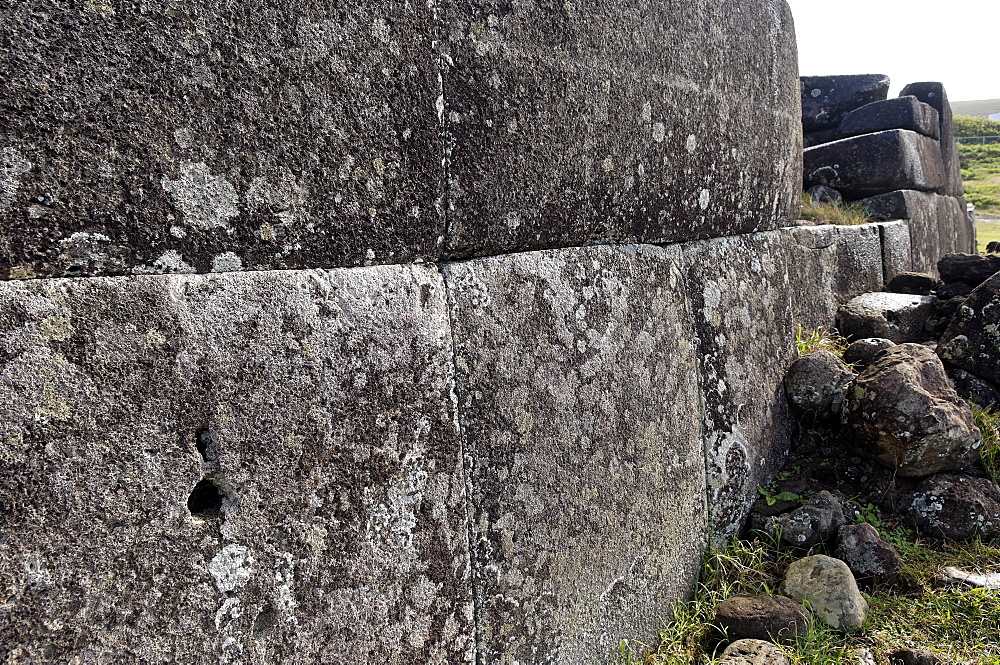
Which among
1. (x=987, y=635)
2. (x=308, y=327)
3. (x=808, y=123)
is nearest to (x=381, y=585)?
(x=308, y=327)

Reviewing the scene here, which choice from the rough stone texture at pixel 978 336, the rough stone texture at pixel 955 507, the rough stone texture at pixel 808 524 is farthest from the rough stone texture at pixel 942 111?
the rough stone texture at pixel 808 524

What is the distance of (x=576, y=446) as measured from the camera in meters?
1.94

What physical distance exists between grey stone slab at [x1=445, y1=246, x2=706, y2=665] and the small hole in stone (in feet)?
1.91

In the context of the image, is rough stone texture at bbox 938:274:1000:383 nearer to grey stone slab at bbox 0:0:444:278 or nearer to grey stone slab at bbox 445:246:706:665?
grey stone slab at bbox 445:246:706:665

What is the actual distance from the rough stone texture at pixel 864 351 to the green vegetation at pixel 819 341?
0.08 m

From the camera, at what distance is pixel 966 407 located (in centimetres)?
276

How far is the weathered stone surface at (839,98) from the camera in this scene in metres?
6.34

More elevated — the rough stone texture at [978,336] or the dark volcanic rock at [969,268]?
the dark volcanic rock at [969,268]

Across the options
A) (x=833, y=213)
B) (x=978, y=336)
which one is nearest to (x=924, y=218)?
(x=833, y=213)

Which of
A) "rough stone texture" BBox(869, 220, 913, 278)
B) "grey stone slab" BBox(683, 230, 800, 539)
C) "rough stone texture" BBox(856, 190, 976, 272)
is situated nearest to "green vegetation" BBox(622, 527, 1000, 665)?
"grey stone slab" BBox(683, 230, 800, 539)

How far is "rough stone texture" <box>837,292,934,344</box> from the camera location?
372 centimetres

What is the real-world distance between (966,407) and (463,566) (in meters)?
2.22

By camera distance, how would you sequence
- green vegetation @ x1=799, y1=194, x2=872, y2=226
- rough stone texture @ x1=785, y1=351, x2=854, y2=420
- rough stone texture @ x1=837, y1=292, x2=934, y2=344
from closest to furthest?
rough stone texture @ x1=785, y1=351, x2=854, y2=420 < rough stone texture @ x1=837, y1=292, x2=934, y2=344 < green vegetation @ x1=799, y1=194, x2=872, y2=226

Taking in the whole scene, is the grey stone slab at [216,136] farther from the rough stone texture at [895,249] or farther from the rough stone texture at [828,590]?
Result: the rough stone texture at [895,249]
